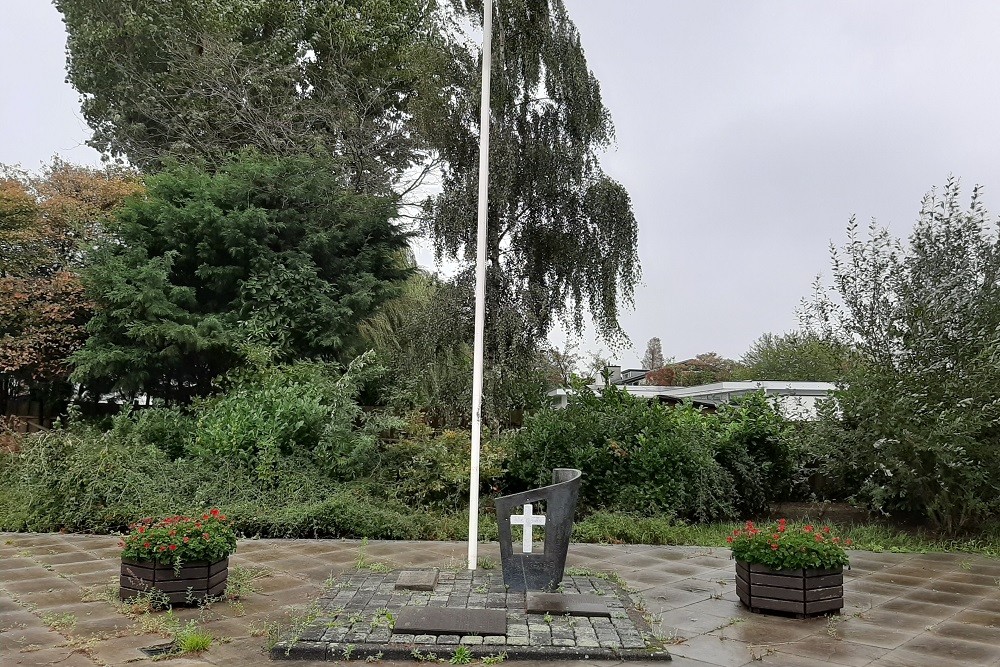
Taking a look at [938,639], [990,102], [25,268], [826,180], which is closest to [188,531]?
[938,639]

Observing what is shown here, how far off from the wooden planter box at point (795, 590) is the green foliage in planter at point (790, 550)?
0.16 feet

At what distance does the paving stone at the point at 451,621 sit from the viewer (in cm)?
409

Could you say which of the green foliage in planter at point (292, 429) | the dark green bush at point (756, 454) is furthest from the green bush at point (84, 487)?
the dark green bush at point (756, 454)

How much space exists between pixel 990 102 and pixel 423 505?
8176 mm

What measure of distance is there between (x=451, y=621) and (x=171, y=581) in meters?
1.96

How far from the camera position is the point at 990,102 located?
→ 807 centimetres

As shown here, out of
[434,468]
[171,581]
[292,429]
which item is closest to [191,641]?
[171,581]

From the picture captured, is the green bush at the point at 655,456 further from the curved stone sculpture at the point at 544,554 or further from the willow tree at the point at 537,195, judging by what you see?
the curved stone sculpture at the point at 544,554

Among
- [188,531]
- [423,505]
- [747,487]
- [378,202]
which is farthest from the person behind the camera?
[378,202]

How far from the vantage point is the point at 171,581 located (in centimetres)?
467

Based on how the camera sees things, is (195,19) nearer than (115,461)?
No

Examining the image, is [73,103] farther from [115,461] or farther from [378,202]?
[115,461]

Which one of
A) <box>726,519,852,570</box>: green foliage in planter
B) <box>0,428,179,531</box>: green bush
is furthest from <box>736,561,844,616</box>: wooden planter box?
<box>0,428,179,531</box>: green bush

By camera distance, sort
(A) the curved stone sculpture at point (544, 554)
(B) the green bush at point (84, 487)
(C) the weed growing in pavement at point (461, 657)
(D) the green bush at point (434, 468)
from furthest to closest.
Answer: (D) the green bush at point (434, 468), (B) the green bush at point (84, 487), (A) the curved stone sculpture at point (544, 554), (C) the weed growing in pavement at point (461, 657)
